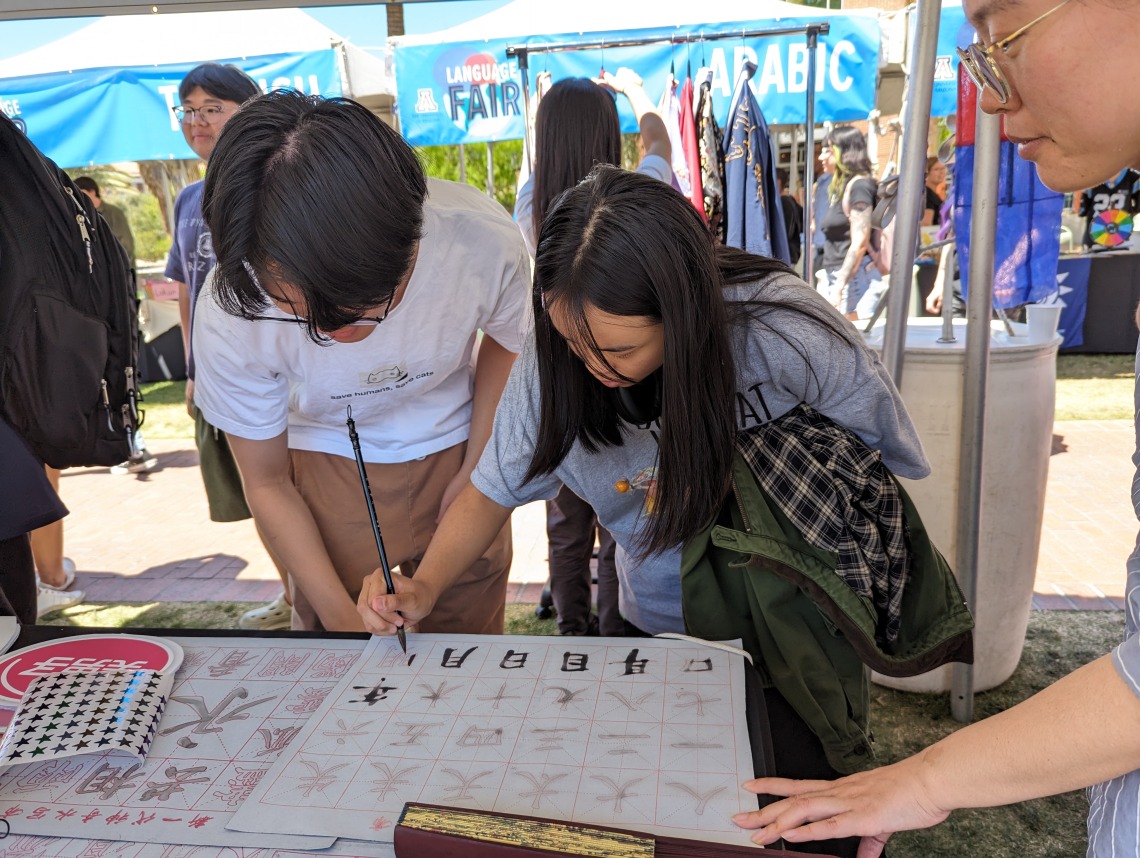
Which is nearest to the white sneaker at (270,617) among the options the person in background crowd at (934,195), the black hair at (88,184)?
the black hair at (88,184)

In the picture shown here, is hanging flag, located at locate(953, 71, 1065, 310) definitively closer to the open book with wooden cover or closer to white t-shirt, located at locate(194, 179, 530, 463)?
white t-shirt, located at locate(194, 179, 530, 463)

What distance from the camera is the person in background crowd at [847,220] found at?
5410mm

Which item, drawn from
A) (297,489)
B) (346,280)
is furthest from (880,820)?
(297,489)

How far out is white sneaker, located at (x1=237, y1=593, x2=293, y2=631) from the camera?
3096mm

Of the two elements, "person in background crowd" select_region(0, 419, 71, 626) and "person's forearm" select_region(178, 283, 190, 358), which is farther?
"person's forearm" select_region(178, 283, 190, 358)

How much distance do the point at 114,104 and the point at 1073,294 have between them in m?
6.34

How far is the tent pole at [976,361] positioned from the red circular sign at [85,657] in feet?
5.65

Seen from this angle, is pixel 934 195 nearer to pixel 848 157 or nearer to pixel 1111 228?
pixel 848 157

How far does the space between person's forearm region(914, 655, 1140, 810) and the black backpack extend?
4.98 ft

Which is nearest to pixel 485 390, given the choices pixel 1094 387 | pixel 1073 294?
pixel 1094 387

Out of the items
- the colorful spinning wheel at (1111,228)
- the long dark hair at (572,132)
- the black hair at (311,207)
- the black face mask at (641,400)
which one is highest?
the long dark hair at (572,132)

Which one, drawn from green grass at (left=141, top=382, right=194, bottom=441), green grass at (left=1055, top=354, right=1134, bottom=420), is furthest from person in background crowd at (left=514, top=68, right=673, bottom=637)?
green grass at (left=141, top=382, right=194, bottom=441)

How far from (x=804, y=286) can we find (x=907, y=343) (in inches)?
44.1

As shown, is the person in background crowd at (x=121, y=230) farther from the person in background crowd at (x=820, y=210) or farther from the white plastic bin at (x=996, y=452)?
the person in background crowd at (x=820, y=210)
